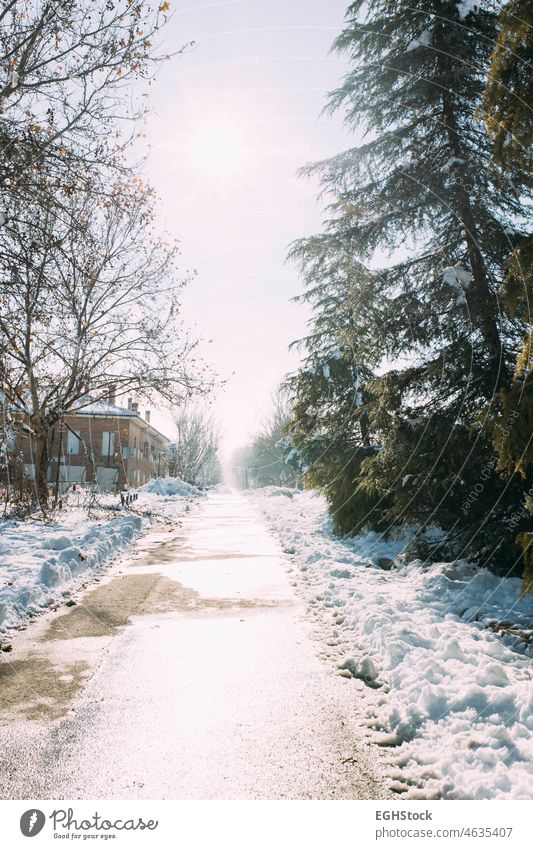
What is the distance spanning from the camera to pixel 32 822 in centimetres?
254

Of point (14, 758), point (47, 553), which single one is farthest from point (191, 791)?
point (47, 553)

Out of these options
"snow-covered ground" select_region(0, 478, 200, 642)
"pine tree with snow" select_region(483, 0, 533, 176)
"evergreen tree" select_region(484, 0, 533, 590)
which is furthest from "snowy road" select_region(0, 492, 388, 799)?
"pine tree with snow" select_region(483, 0, 533, 176)

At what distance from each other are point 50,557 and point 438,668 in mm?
6330

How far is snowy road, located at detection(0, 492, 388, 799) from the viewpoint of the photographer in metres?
2.78

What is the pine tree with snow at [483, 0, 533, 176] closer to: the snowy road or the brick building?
the snowy road

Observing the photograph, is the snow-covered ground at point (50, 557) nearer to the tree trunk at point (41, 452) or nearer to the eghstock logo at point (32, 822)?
the tree trunk at point (41, 452)

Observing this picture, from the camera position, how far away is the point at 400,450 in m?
7.63

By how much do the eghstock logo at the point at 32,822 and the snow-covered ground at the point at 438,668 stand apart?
188cm

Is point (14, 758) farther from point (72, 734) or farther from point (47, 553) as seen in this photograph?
point (47, 553)

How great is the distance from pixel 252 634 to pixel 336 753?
2516 millimetres

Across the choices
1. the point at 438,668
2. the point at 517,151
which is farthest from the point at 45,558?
the point at 517,151

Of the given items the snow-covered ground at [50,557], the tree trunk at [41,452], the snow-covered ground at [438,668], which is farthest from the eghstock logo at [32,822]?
the tree trunk at [41,452]

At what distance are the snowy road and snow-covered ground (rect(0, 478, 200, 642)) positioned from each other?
0.46m

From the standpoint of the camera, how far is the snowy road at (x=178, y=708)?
9.11ft
